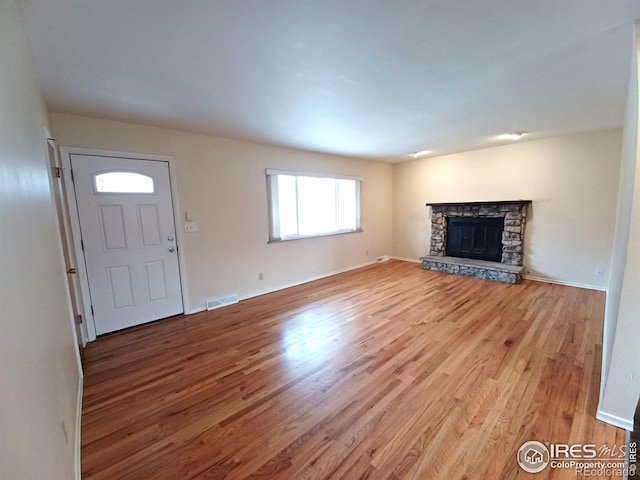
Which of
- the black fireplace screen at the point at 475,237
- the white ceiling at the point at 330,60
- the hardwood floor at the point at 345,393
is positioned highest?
the white ceiling at the point at 330,60

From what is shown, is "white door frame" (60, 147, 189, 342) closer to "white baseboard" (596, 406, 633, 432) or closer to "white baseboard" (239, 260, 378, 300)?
"white baseboard" (239, 260, 378, 300)

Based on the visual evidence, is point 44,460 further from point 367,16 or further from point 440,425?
point 367,16

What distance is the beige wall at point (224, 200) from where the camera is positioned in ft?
9.93

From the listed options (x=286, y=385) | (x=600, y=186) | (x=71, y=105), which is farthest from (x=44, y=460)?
(x=600, y=186)

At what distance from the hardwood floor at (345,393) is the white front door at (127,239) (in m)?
0.32

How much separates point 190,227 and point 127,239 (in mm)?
Result: 697

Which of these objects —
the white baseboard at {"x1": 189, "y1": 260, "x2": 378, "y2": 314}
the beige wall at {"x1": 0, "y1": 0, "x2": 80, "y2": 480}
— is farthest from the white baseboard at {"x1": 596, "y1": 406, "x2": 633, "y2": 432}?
the white baseboard at {"x1": 189, "y1": 260, "x2": 378, "y2": 314}

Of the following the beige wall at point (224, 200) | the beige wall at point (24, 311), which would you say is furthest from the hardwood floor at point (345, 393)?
the beige wall at point (224, 200)

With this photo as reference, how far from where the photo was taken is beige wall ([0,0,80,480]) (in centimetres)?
70

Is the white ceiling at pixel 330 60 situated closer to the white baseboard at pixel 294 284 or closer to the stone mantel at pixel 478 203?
the stone mantel at pixel 478 203

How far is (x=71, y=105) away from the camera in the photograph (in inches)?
97.6

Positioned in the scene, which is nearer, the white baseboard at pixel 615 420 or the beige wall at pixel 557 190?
the white baseboard at pixel 615 420

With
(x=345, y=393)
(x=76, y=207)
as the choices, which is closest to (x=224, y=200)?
(x=76, y=207)

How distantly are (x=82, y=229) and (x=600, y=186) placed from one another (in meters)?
6.74
